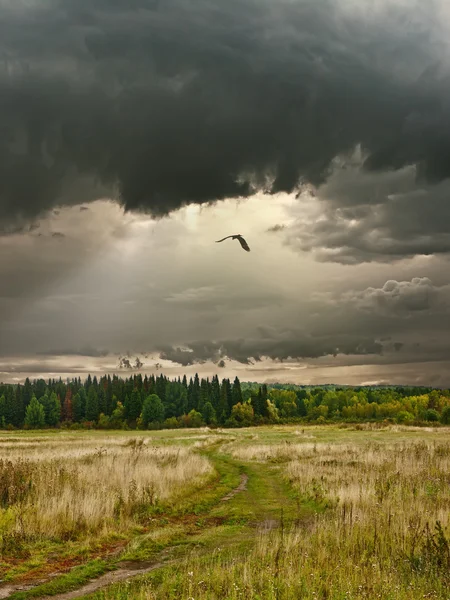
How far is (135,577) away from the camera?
9250 mm

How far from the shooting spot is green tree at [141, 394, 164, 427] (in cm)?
12488

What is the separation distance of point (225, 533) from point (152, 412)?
115899 millimetres

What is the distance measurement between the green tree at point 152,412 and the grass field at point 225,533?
10525 centimetres

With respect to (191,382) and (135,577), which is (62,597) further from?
(191,382)

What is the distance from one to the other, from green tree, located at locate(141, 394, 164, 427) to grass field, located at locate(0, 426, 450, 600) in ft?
345

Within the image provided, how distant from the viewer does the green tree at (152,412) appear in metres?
125

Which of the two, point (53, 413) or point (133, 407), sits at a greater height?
point (133, 407)

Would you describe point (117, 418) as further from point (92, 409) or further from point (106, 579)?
point (106, 579)

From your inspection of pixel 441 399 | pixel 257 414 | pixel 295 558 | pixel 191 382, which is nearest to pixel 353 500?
pixel 295 558

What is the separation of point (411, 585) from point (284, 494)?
12104 millimetres

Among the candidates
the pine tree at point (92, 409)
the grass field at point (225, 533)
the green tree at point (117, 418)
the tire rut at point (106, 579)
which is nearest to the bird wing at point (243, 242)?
the grass field at point (225, 533)

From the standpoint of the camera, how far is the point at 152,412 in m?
125

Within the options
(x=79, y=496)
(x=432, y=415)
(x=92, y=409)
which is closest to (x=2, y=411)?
(x=92, y=409)

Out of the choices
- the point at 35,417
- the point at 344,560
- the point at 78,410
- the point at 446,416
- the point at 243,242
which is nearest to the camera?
the point at 344,560
